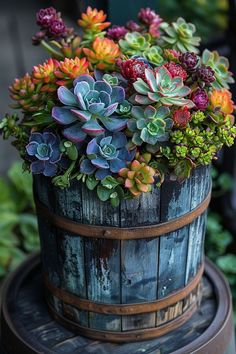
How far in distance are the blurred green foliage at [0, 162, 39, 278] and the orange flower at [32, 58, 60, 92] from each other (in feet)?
4.33

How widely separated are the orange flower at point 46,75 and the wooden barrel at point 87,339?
732mm

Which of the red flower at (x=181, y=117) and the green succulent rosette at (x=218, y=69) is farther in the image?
the green succulent rosette at (x=218, y=69)

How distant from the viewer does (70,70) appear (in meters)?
1.51

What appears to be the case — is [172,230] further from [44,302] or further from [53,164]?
[44,302]

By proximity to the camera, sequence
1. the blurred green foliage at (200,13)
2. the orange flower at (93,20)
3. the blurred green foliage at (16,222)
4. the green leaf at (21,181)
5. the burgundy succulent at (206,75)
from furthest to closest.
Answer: the blurred green foliage at (200,13)
the green leaf at (21,181)
the blurred green foliage at (16,222)
the orange flower at (93,20)
the burgundy succulent at (206,75)

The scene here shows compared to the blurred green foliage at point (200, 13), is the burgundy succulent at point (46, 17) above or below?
above

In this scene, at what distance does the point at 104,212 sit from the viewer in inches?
58.6

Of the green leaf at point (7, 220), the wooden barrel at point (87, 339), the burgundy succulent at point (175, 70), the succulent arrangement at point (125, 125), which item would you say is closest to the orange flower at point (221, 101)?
the succulent arrangement at point (125, 125)

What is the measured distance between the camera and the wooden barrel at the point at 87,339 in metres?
1.67

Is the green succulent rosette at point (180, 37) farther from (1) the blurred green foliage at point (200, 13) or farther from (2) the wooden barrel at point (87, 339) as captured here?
(1) the blurred green foliage at point (200, 13)

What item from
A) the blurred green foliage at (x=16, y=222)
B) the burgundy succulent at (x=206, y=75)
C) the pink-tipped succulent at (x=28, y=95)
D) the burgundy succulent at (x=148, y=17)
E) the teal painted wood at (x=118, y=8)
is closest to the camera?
the burgundy succulent at (x=206, y=75)

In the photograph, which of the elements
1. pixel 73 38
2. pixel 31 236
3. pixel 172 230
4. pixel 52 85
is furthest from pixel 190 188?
pixel 31 236

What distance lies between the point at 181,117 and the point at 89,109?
23cm

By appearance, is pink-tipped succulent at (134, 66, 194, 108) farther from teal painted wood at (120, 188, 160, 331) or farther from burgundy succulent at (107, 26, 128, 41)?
burgundy succulent at (107, 26, 128, 41)
